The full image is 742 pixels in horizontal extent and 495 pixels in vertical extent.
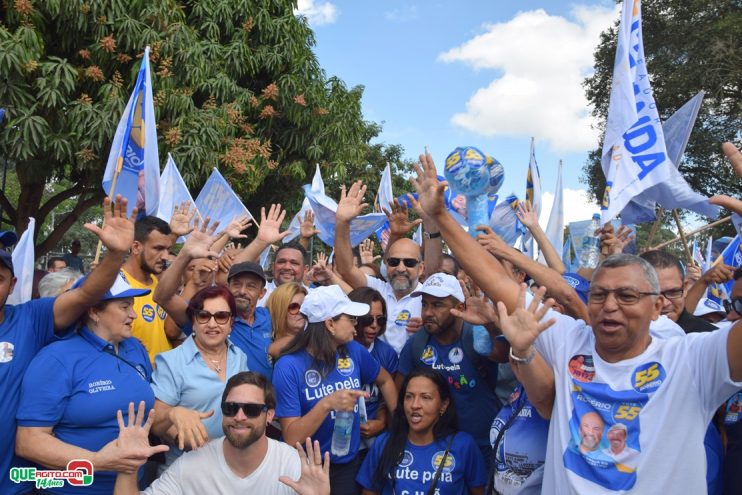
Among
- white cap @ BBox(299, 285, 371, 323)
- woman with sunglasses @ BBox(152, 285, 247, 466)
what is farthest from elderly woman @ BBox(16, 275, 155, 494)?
white cap @ BBox(299, 285, 371, 323)

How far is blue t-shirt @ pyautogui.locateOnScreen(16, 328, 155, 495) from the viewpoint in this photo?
301 centimetres

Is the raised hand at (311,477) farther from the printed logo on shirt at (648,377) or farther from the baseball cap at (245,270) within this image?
the baseball cap at (245,270)

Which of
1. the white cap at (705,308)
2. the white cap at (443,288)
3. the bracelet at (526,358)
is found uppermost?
the white cap at (705,308)

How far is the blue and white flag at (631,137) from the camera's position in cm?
469

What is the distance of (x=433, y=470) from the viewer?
3.57 metres

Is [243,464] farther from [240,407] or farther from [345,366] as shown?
[345,366]

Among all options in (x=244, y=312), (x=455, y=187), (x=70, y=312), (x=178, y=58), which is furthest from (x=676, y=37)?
(x=70, y=312)

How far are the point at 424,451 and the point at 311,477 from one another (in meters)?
0.78

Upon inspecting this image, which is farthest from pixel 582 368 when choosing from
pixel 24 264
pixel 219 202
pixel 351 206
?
pixel 219 202

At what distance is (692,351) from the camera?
98.7 inches

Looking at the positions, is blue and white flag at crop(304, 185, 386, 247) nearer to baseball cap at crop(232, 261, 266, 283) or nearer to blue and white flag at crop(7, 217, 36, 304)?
baseball cap at crop(232, 261, 266, 283)

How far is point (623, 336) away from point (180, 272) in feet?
8.87

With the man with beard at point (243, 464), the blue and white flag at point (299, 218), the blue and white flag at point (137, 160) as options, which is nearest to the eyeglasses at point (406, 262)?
the blue and white flag at point (299, 218)

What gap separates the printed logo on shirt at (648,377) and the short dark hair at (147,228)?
3.30 meters
